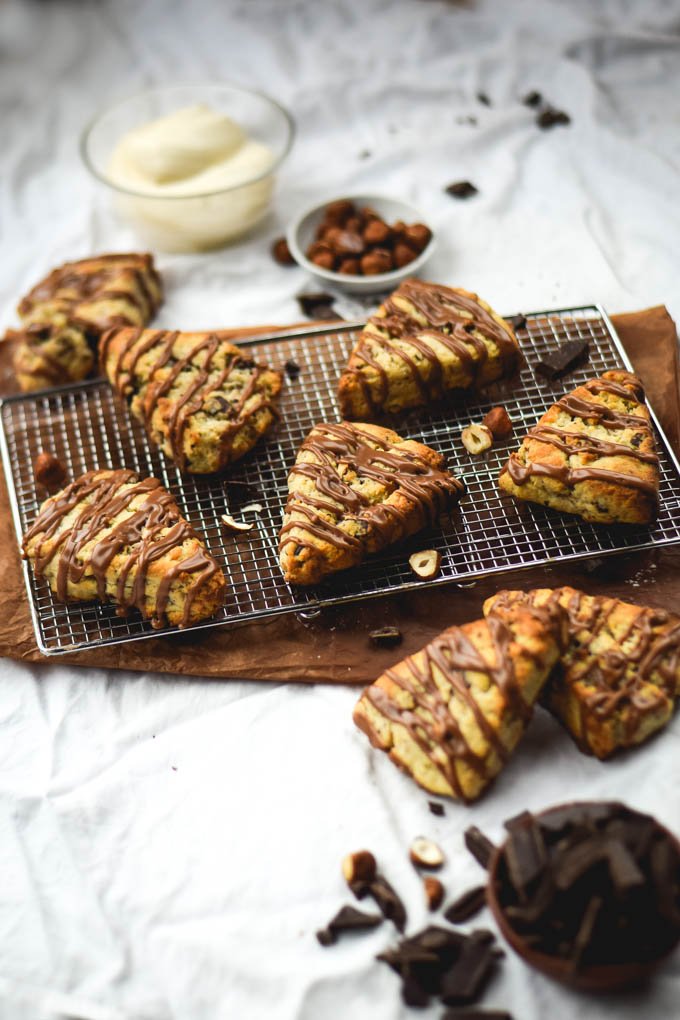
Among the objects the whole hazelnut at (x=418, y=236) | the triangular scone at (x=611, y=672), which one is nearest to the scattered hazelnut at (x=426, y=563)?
the triangular scone at (x=611, y=672)

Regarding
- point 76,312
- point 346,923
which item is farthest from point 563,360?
point 346,923

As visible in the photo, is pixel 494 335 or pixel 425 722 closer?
pixel 425 722

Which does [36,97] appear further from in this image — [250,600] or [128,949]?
[128,949]

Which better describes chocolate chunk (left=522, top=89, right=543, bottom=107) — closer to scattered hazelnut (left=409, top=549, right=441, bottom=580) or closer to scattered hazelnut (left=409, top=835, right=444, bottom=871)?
scattered hazelnut (left=409, top=549, right=441, bottom=580)

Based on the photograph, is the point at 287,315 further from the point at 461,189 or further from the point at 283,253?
the point at 461,189

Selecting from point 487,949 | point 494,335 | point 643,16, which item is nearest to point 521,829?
point 487,949

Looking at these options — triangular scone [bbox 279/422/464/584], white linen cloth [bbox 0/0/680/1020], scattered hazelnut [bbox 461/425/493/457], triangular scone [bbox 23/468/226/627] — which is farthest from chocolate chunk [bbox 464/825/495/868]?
scattered hazelnut [bbox 461/425/493/457]
